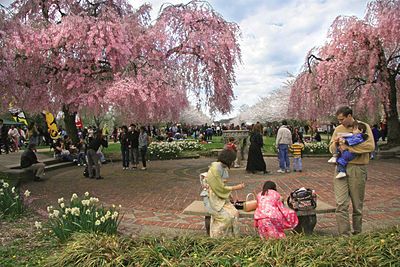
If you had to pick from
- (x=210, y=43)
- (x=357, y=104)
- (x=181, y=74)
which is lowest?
(x=357, y=104)

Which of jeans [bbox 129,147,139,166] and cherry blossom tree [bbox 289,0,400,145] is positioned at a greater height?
cherry blossom tree [bbox 289,0,400,145]

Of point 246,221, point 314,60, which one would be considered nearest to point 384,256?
point 246,221

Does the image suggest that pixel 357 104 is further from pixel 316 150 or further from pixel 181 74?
pixel 181 74

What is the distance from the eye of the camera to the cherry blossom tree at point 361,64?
15.8 m

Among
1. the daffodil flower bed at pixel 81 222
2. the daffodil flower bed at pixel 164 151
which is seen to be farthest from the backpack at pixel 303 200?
the daffodil flower bed at pixel 164 151

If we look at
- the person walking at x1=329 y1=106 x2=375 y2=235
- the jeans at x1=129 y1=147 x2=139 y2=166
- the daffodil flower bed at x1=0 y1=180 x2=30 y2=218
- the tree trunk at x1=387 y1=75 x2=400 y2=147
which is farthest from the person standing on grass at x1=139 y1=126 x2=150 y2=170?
the tree trunk at x1=387 y1=75 x2=400 y2=147

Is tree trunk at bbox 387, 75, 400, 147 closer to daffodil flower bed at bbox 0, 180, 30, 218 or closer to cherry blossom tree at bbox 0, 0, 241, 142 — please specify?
cherry blossom tree at bbox 0, 0, 241, 142

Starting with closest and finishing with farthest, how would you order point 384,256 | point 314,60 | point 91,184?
point 384,256 < point 91,184 < point 314,60

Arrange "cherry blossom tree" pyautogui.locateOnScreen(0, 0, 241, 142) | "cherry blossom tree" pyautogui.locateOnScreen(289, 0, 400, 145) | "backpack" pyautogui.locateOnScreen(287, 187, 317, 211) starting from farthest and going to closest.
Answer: "cherry blossom tree" pyautogui.locateOnScreen(289, 0, 400, 145), "cherry blossom tree" pyautogui.locateOnScreen(0, 0, 241, 142), "backpack" pyautogui.locateOnScreen(287, 187, 317, 211)

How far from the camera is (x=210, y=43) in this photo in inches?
502

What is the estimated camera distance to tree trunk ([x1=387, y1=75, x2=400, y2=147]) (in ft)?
57.7

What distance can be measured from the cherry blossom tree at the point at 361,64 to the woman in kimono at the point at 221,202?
41.7ft

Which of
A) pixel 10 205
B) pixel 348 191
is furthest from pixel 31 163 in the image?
pixel 348 191

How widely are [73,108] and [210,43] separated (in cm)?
494
